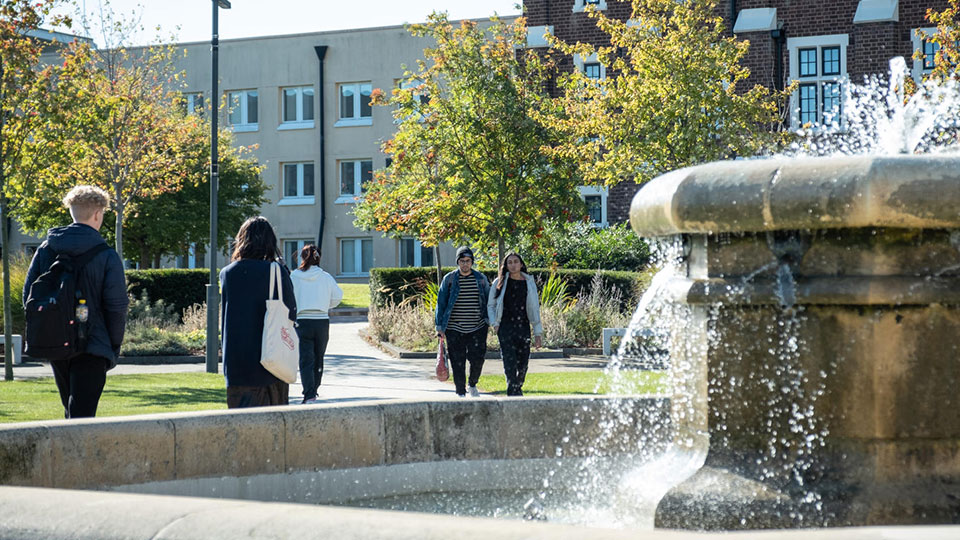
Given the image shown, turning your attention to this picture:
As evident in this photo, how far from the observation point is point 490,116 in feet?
76.2

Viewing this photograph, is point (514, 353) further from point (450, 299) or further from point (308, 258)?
point (308, 258)

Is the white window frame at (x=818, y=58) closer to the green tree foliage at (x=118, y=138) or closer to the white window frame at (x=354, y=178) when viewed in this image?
the green tree foliage at (x=118, y=138)

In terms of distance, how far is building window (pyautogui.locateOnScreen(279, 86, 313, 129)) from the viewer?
157ft

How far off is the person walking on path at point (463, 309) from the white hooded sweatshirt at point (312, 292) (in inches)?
45.3

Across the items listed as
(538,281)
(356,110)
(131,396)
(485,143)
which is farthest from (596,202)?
(131,396)

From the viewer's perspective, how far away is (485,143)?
23.2m

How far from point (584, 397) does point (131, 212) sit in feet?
106

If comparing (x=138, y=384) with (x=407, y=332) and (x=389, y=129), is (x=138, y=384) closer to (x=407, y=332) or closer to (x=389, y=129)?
(x=407, y=332)

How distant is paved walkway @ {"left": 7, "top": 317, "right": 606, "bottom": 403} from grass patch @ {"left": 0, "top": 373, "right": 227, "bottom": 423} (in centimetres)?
85

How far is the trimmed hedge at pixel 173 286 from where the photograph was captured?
27.4 meters

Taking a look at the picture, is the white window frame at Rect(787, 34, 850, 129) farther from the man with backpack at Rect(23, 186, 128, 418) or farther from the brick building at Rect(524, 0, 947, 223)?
the man with backpack at Rect(23, 186, 128, 418)

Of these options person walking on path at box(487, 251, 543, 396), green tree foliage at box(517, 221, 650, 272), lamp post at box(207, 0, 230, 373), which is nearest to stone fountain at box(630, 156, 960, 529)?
person walking on path at box(487, 251, 543, 396)

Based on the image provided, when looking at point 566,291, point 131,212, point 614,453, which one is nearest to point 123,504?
point 614,453

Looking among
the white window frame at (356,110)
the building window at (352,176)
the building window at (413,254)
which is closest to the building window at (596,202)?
the building window at (413,254)
